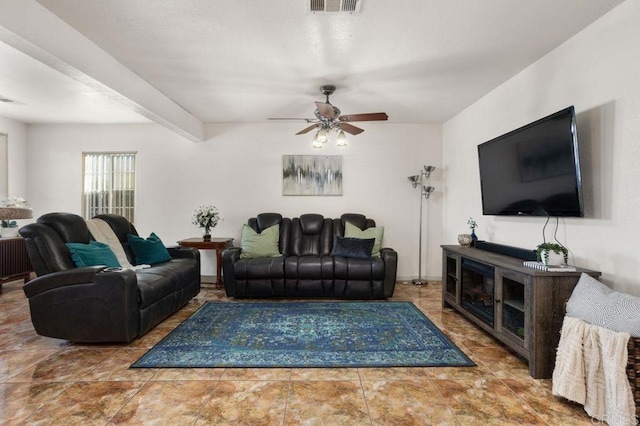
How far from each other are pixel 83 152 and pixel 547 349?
21.8 ft

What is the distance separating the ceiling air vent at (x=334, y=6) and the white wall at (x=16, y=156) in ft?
18.4

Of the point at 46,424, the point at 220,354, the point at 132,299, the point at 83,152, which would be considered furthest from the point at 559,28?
the point at 83,152

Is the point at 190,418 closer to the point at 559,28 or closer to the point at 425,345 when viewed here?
the point at 425,345

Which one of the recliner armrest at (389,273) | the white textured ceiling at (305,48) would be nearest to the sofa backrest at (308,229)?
the recliner armrest at (389,273)

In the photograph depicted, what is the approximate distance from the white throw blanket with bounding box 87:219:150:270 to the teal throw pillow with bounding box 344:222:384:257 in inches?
102

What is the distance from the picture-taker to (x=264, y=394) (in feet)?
6.66

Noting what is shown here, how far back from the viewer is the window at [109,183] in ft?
17.8

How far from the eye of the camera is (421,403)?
193 centimetres

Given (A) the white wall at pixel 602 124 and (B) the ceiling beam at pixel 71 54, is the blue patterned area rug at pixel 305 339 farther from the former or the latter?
(B) the ceiling beam at pixel 71 54

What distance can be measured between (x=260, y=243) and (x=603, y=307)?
3636 millimetres

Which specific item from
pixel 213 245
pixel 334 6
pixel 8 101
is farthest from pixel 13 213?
pixel 334 6

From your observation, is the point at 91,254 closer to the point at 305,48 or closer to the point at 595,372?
the point at 305,48

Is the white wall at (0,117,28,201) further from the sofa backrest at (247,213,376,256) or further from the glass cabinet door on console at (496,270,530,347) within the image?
the glass cabinet door on console at (496,270,530,347)

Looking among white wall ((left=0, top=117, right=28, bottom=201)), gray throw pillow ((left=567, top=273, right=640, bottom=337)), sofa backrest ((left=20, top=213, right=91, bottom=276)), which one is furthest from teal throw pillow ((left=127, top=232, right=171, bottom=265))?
gray throw pillow ((left=567, top=273, right=640, bottom=337))
